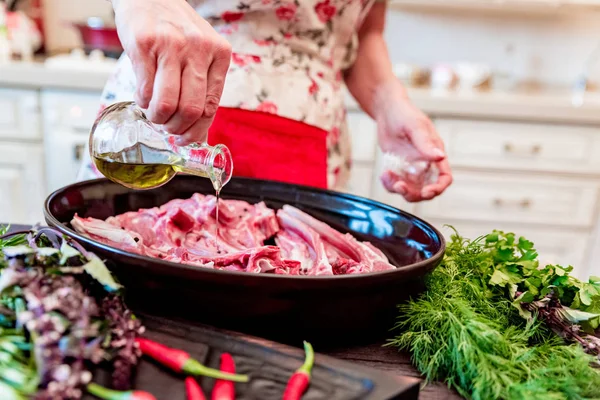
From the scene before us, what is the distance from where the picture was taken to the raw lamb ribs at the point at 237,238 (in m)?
0.73

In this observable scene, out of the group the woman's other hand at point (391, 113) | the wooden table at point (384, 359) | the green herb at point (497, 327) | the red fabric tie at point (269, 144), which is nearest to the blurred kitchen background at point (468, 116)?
the woman's other hand at point (391, 113)

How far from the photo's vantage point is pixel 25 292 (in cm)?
48

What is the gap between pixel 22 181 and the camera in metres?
2.23

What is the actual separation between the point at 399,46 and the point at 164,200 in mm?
2132

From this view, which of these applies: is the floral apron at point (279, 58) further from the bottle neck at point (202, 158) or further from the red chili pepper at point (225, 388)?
the red chili pepper at point (225, 388)

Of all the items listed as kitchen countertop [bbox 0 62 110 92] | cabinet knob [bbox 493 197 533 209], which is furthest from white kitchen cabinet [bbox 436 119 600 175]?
kitchen countertop [bbox 0 62 110 92]

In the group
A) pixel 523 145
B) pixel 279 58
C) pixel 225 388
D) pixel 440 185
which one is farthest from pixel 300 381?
pixel 523 145

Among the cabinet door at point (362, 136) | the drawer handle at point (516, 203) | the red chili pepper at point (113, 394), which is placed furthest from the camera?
the drawer handle at point (516, 203)

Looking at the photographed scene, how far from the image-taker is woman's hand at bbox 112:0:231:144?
0.59 meters

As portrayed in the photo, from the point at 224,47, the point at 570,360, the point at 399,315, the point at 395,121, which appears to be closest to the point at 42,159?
the point at 395,121

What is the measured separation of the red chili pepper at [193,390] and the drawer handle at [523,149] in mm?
2034

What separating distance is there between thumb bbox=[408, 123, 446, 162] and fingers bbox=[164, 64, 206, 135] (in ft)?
1.92

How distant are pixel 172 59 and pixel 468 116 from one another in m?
1.81

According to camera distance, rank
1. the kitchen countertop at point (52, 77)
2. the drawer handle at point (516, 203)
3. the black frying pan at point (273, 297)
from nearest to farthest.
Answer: the black frying pan at point (273, 297) → the kitchen countertop at point (52, 77) → the drawer handle at point (516, 203)
